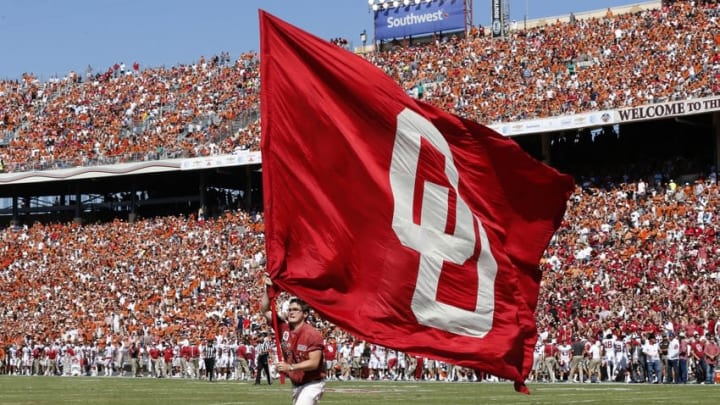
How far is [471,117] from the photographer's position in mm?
47625

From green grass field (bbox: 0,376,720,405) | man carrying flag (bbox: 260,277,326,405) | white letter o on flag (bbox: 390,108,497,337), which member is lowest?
green grass field (bbox: 0,376,720,405)

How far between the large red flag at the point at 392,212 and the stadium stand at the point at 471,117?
1957cm

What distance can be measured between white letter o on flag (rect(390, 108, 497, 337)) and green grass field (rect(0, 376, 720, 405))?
9.47 metres

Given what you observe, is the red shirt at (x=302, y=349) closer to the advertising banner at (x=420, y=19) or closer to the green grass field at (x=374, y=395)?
the green grass field at (x=374, y=395)

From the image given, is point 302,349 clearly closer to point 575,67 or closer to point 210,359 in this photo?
point 210,359

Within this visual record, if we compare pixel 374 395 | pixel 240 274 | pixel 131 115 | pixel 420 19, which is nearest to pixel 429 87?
pixel 420 19

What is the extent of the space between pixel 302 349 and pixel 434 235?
2.16 m

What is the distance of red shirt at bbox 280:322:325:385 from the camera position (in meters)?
10.3

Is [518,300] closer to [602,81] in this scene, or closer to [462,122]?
[462,122]

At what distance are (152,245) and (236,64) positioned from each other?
39.3 feet

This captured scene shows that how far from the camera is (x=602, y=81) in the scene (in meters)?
45.4

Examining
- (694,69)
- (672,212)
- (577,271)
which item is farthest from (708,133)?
(577,271)

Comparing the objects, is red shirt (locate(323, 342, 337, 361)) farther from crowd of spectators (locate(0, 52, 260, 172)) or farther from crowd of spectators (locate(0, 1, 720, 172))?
crowd of spectators (locate(0, 52, 260, 172))

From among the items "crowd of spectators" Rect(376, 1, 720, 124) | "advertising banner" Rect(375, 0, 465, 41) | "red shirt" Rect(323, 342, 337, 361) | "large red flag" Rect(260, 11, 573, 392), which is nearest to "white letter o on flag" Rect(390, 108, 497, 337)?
"large red flag" Rect(260, 11, 573, 392)
